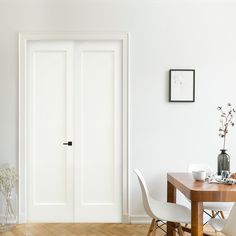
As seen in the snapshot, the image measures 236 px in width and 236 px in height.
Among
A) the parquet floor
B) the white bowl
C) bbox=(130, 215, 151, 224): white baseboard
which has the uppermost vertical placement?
the white bowl

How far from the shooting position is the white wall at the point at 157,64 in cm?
407

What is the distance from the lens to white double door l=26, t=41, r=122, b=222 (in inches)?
162

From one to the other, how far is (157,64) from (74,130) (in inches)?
51.8

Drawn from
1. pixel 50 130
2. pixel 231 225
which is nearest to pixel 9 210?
pixel 50 130

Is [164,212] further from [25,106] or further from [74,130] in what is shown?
[25,106]

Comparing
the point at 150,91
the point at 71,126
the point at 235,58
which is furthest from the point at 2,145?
the point at 235,58

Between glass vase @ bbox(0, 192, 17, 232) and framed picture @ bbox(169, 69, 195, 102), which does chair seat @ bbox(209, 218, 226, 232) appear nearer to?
framed picture @ bbox(169, 69, 195, 102)

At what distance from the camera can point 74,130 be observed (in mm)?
4125

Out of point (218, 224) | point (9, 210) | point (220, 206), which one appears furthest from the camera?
point (9, 210)

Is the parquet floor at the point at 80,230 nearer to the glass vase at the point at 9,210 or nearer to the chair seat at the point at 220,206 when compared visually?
the glass vase at the point at 9,210

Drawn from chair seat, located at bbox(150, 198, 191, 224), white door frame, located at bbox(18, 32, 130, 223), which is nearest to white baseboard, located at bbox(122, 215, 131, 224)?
white door frame, located at bbox(18, 32, 130, 223)

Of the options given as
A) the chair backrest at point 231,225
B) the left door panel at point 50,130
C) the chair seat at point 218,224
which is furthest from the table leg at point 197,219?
the left door panel at point 50,130

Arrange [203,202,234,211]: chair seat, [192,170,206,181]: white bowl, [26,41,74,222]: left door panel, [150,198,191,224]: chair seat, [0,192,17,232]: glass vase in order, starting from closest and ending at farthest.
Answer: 1. [150,198,191,224]: chair seat
2. [192,170,206,181]: white bowl
3. [203,202,234,211]: chair seat
4. [0,192,17,232]: glass vase
5. [26,41,74,222]: left door panel

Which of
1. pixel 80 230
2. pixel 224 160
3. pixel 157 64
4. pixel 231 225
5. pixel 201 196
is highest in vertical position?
pixel 157 64
